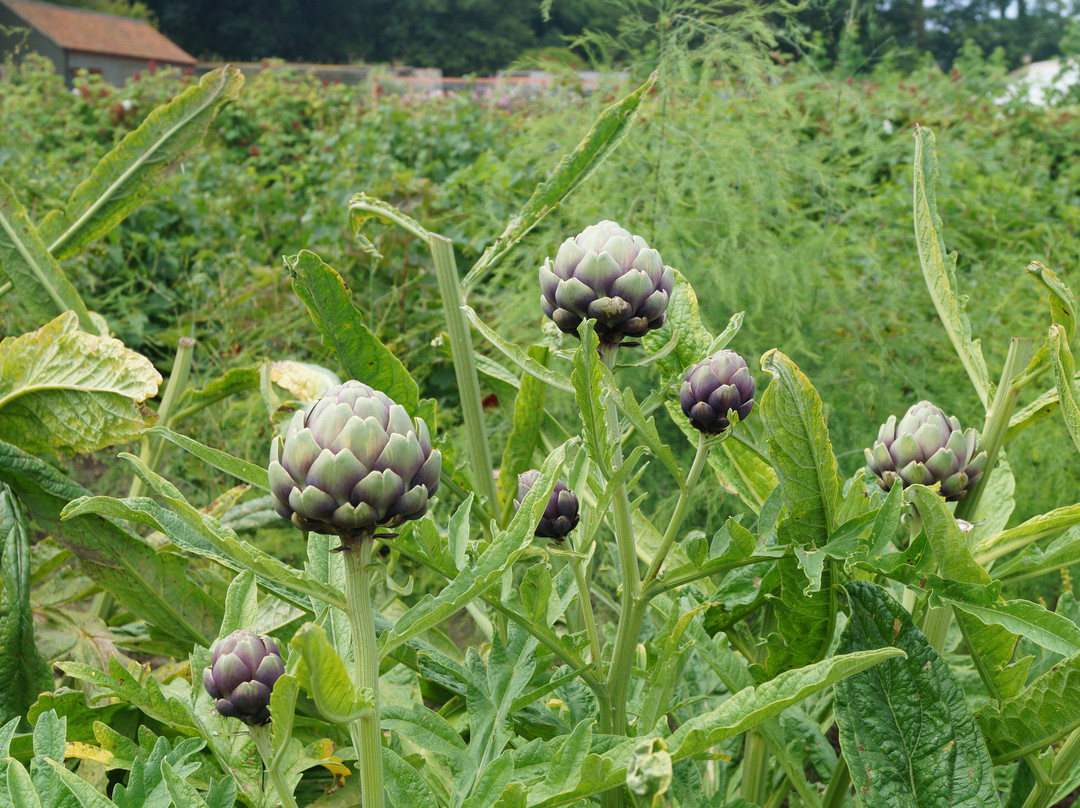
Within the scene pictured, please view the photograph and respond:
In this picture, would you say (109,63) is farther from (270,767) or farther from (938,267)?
(270,767)

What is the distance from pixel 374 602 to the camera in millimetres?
812

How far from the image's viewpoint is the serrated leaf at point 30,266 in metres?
0.95

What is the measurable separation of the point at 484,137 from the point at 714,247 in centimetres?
234

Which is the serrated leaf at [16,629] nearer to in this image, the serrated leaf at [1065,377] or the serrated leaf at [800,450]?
the serrated leaf at [800,450]

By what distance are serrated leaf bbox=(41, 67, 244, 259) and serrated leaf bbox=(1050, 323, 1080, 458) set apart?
826 millimetres

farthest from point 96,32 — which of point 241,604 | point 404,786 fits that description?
point 404,786

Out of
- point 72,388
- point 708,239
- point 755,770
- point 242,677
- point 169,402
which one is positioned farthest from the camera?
point 708,239

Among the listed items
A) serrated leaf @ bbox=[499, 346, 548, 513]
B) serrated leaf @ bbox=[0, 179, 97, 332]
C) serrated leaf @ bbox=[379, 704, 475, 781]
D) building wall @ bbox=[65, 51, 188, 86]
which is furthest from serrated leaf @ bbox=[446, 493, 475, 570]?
building wall @ bbox=[65, 51, 188, 86]

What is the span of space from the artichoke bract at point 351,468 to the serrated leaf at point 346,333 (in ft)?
0.69

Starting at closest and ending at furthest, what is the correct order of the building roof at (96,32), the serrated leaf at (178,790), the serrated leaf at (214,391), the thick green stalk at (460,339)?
the serrated leaf at (178,790) → the thick green stalk at (460,339) → the serrated leaf at (214,391) → the building roof at (96,32)

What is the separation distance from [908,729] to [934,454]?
0.17m

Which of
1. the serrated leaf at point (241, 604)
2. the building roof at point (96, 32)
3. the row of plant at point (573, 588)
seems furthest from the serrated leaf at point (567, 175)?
the building roof at point (96, 32)

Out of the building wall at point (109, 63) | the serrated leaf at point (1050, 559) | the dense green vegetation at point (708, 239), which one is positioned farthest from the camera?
the building wall at point (109, 63)

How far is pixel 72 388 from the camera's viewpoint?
2.72ft
